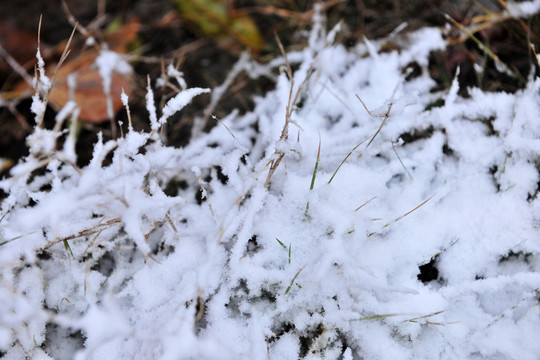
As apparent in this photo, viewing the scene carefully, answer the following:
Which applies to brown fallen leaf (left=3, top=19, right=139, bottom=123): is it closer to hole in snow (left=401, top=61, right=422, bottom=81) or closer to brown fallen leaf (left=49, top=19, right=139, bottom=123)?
brown fallen leaf (left=49, top=19, right=139, bottom=123)

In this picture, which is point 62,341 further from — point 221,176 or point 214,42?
point 214,42

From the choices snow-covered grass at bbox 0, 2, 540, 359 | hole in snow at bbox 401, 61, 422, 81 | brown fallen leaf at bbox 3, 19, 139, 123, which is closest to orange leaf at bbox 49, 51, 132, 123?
brown fallen leaf at bbox 3, 19, 139, 123

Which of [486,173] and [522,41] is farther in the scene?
[522,41]

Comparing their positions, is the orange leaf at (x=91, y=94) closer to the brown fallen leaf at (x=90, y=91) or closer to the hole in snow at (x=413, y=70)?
the brown fallen leaf at (x=90, y=91)

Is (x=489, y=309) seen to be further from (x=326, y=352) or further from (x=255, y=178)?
(x=255, y=178)

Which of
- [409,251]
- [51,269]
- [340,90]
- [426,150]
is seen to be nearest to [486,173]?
[426,150]

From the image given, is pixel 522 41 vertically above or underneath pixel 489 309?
above

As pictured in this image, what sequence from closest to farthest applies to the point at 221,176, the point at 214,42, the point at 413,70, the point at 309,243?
1. the point at 309,243
2. the point at 221,176
3. the point at 413,70
4. the point at 214,42

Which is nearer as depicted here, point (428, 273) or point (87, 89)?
point (428, 273)

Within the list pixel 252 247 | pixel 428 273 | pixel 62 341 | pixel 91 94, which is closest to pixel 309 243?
pixel 252 247
